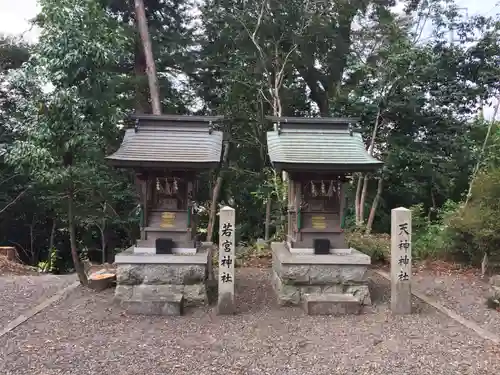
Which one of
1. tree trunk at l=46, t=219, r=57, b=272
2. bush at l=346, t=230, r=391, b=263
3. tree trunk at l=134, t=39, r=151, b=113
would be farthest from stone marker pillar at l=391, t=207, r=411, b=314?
tree trunk at l=46, t=219, r=57, b=272

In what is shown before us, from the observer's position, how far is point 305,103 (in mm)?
15062

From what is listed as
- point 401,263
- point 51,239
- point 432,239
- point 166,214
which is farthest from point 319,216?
point 51,239

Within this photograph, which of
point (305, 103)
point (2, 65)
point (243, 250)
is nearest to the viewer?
point (243, 250)

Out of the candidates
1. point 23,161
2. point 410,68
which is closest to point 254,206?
point 410,68

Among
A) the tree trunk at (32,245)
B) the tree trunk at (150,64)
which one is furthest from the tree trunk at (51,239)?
the tree trunk at (150,64)

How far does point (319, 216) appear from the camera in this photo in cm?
703

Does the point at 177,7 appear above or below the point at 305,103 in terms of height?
above

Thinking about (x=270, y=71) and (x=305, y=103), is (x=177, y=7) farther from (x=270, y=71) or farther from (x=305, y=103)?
(x=305, y=103)

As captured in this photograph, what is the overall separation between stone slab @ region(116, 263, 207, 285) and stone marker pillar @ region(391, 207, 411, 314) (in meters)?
2.77

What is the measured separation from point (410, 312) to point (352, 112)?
7.85 meters

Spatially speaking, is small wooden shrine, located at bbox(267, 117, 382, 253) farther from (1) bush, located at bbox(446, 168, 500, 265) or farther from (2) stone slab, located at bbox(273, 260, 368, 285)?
(1) bush, located at bbox(446, 168, 500, 265)

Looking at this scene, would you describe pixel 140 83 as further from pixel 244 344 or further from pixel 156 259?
pixel 244 344

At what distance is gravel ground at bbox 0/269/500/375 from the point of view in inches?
162

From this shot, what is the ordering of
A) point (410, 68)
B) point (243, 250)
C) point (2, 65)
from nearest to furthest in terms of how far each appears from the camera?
point (243, 250), point (410, 68), point (2, 65)
